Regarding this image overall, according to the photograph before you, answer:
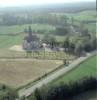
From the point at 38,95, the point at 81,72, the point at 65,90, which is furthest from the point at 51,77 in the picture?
the point at 38,95

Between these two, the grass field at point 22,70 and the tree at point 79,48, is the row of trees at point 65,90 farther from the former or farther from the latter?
the tree at point 79,48

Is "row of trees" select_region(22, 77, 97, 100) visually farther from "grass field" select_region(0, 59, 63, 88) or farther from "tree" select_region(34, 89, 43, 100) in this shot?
"grass field" select_region(0, 59, 63, 88)

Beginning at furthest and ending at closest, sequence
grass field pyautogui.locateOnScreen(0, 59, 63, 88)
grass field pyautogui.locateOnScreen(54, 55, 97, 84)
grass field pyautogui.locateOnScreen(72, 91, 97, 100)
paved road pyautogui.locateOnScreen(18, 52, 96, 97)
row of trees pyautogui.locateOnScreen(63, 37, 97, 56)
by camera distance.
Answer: row of trees pyautogui.locateOnScreen(63, 37, 97, 56), grass field pyautogui.locateOnScreen(0, 59, 63, 88), grass field pyautogui.locateOnScreen(54, 55, 97, 84), paved road pyautogui.locateOnScreen(18, 52, 96, 97), grass field pyautogui.locateOnScreen(72, 91, 97, 100)

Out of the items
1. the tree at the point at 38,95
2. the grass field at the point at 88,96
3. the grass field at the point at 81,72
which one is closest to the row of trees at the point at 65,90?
the tree at the point at 38,95

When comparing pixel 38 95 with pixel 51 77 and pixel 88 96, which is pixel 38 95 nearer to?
pixel 88 96

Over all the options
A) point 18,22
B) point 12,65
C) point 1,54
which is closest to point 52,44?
point 1,54

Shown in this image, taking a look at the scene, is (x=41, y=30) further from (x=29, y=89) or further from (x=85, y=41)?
(x=29, y=89)

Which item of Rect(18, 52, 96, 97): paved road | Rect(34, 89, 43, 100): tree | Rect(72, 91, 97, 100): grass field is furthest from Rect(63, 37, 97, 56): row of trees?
Rect(34, 89, 43, 100): tree
